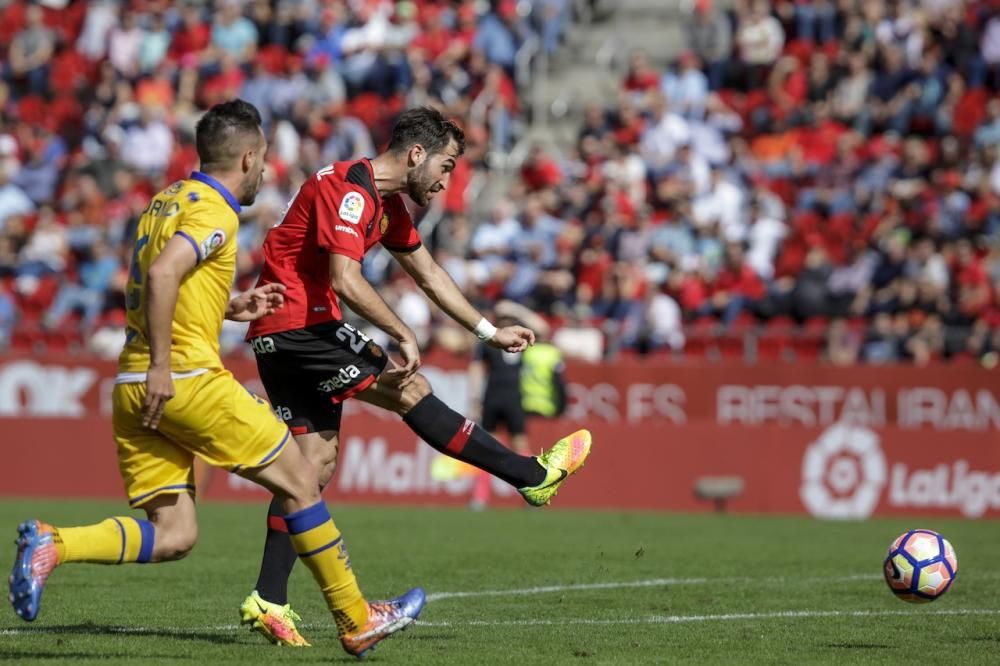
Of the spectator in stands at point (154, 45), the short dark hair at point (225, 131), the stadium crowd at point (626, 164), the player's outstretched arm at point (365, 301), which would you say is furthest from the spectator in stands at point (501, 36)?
the short dark hair at point (225, 131)

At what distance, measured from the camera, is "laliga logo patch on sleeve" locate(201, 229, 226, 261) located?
705cm

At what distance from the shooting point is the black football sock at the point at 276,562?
8.21m

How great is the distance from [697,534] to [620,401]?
5207mm

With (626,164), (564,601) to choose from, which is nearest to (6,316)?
(626,164)

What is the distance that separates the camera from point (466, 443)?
28.4 feet

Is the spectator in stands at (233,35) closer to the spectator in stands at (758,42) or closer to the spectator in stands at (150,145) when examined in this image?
the spectator in stands at (150,145)

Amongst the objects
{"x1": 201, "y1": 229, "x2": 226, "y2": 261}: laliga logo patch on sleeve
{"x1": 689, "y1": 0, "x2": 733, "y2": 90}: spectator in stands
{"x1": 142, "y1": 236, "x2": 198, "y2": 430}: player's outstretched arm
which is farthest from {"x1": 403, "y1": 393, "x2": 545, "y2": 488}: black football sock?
{"x1": 689, "y1": 0, "x2": 733, "y2": 90}: spectator in stands

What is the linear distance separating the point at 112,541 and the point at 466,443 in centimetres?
208

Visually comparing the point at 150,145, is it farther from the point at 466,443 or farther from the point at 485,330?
the point at 466,443

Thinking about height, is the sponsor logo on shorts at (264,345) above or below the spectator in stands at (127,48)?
below

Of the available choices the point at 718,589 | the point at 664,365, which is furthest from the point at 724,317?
the point at 718,589

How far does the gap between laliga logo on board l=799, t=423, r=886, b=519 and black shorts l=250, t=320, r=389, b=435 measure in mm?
10783

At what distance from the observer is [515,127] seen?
2534 cm

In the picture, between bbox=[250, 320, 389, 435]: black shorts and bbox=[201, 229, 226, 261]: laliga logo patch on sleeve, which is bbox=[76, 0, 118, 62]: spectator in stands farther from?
bbox=[201, 229, 226, 261]: laliga logo patch on sleeve
